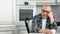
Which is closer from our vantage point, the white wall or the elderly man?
the elderly man

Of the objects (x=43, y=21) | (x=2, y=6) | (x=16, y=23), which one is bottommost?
(x=16, y=23)

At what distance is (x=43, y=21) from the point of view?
98cm

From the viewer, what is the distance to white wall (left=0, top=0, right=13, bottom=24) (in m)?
2.11

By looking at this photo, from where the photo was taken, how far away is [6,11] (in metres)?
2.14

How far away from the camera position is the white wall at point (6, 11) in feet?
6.91

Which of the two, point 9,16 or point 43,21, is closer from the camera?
point 43,21

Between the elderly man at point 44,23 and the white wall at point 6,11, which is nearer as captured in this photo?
the elderly man at point 44,23

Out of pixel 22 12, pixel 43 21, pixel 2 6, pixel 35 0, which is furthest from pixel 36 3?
pixel 43 21

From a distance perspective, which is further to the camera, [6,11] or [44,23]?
[6,11]

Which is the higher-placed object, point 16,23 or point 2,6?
point 2,6

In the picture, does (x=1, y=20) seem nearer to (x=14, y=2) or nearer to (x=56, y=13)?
(x=14, y=2)

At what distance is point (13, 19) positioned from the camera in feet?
7.07

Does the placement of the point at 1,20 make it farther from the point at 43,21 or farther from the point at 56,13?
the point at 43,21

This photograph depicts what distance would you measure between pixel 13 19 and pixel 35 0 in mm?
502
